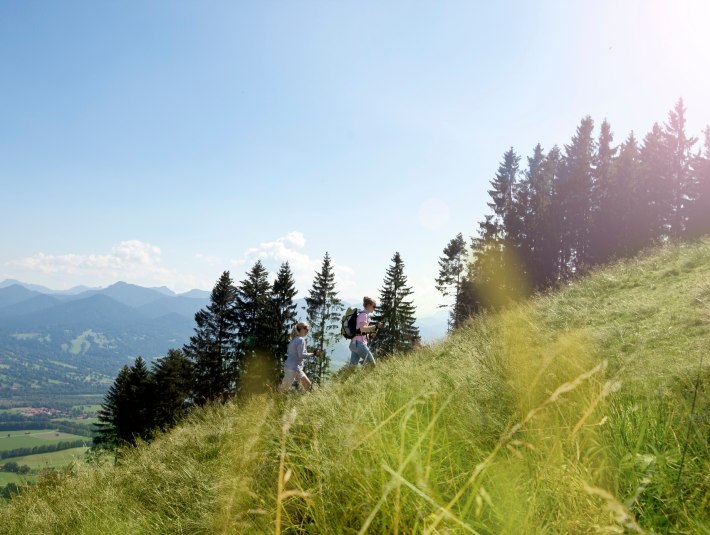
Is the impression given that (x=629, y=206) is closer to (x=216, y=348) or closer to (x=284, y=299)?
(x=284, y=299)

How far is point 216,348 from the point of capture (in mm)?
38469

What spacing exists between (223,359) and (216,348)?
1.26m

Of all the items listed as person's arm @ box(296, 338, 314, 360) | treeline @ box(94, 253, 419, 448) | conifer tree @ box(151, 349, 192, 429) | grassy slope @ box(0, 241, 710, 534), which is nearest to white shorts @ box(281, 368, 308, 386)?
person's arm @ box(296, 338, 314, 360)

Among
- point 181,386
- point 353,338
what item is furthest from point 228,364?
point 353,338

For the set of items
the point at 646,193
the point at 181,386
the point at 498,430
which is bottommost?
the point at 181,386

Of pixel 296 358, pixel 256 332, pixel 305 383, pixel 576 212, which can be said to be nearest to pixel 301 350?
pixel 296 358

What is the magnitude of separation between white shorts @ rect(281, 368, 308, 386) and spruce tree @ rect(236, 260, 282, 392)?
25.3 meters

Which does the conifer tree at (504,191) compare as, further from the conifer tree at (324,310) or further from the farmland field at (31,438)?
the farmland field at (31,438)

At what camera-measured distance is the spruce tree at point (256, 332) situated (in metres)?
35.7

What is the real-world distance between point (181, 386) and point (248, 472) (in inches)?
1495

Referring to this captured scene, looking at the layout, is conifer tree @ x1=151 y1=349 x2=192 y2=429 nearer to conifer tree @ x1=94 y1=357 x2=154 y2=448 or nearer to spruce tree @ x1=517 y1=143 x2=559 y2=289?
conifer tree @ x1=94 y1=357 x2=154 y2=448

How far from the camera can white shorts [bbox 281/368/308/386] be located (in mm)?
9328

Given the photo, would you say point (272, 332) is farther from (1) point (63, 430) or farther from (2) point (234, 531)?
(1) point (63, 430)

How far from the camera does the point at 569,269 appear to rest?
3606 centimetres
